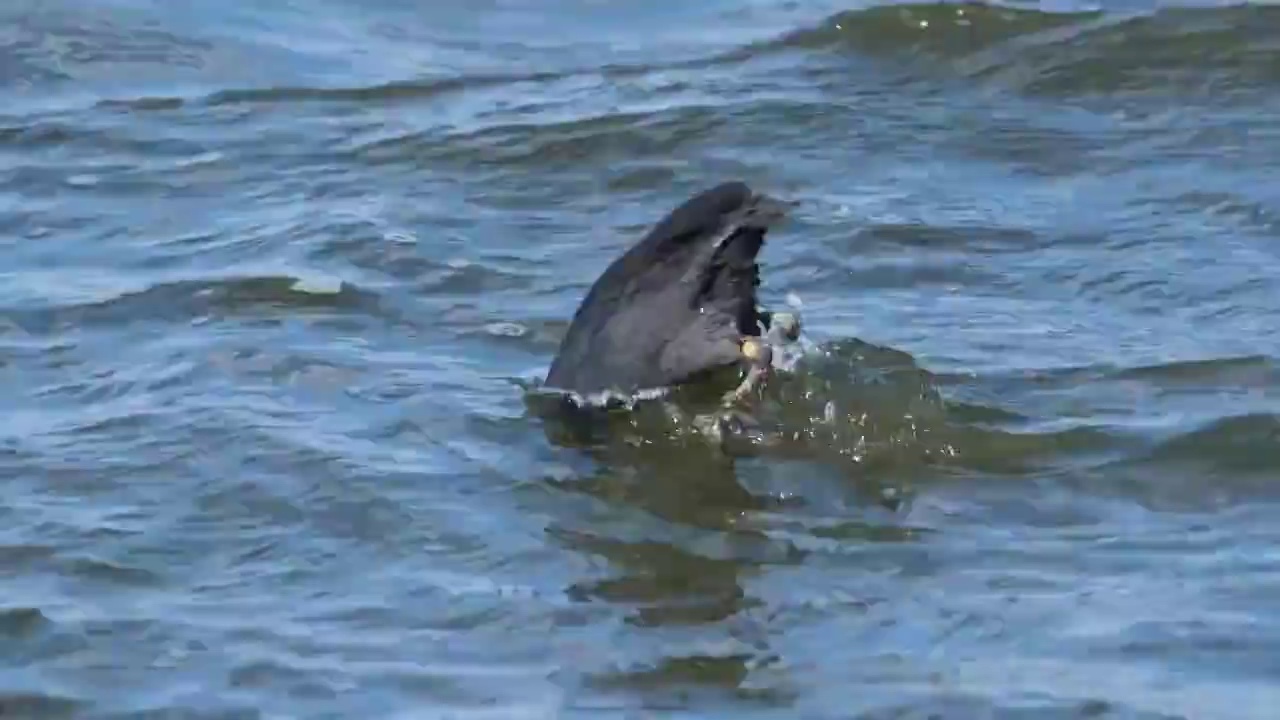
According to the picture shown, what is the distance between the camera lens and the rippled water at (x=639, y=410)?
5285mm

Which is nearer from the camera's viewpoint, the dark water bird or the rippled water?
the rippled water

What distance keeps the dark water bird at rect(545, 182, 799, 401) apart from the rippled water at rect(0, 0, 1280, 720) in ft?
0.67

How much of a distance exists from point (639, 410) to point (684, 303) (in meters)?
0.35

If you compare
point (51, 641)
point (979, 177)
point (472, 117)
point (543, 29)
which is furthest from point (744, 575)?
point (543, 29)

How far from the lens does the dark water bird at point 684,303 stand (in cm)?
625

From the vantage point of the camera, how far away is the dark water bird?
20.5 feet

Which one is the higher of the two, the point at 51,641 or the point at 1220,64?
the point at 1220,64

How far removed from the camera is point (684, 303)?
6.30 metres

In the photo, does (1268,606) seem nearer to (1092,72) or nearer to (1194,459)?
(1194,459)

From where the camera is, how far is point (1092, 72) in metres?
9.62

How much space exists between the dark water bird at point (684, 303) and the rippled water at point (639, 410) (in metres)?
0.20

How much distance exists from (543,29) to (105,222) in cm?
285

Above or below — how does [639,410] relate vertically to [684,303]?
A: below

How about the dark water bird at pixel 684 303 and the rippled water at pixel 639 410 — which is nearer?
the rippled water at pixel 639 410
